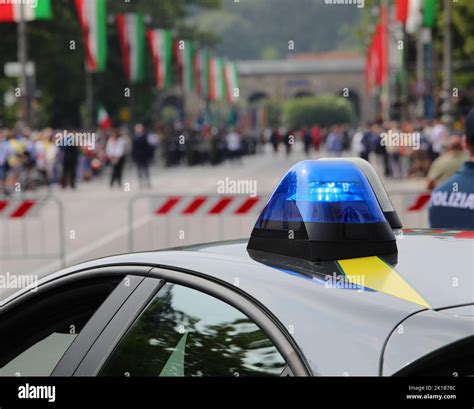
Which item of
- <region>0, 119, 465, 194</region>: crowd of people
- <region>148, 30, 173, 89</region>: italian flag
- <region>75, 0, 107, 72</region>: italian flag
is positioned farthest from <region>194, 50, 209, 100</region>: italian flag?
<region>75, 0, 107, 72</region>: italian flag

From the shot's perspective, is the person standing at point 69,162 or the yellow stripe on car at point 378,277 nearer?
the yellow stripe on car at point 378,277

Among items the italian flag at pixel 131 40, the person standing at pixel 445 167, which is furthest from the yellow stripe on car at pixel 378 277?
the italian flag at pixel 131 40

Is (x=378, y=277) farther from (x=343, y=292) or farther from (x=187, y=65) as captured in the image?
(x=187, y=65)

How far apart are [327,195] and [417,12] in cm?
2892

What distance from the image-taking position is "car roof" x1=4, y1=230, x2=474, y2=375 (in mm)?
2367

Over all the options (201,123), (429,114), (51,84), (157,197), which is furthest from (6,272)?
(201,123)

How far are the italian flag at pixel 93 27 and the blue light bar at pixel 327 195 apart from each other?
30.5 meters

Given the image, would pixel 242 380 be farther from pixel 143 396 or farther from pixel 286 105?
pixel 286 105

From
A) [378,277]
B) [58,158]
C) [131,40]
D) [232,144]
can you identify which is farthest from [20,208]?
[232,144]

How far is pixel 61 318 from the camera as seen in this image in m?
3.53

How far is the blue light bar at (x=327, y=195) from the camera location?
2783 millimetres

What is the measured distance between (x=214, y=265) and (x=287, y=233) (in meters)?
0.20

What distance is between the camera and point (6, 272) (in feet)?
43.5

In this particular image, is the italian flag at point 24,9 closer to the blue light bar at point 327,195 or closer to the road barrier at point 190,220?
the road barrier at point 190,220
